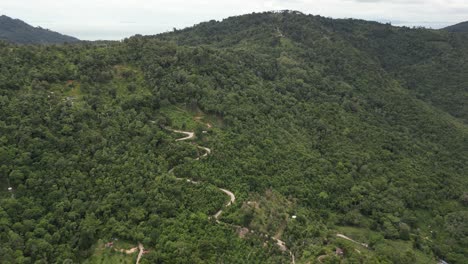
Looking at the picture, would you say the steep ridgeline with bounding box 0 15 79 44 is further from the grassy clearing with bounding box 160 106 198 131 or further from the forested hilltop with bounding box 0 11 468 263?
the grassy clearing with bounding box 160 106 198 131

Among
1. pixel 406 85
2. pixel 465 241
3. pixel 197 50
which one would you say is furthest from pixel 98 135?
pixel 406 85

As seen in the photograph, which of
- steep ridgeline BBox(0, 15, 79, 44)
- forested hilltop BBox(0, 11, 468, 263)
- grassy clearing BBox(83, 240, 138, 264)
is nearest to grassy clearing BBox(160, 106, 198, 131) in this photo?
forested hilltop BBox(0, 11, 468, 263)

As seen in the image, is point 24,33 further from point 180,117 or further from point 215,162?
point 215,162

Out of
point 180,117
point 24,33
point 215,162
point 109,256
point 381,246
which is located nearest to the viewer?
point 109,256

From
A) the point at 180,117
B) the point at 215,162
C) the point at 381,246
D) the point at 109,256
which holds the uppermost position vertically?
the point at 180,117

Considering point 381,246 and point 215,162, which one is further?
point 215,162

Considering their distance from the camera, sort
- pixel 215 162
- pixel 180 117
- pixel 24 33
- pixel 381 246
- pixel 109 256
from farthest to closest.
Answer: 1. pixel 24 33
2. pixel 180 117
3. pixel 215 162
4. pixel 381 246
5. pixel 109 256

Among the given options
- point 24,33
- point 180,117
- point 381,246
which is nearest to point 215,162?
point 180,117
